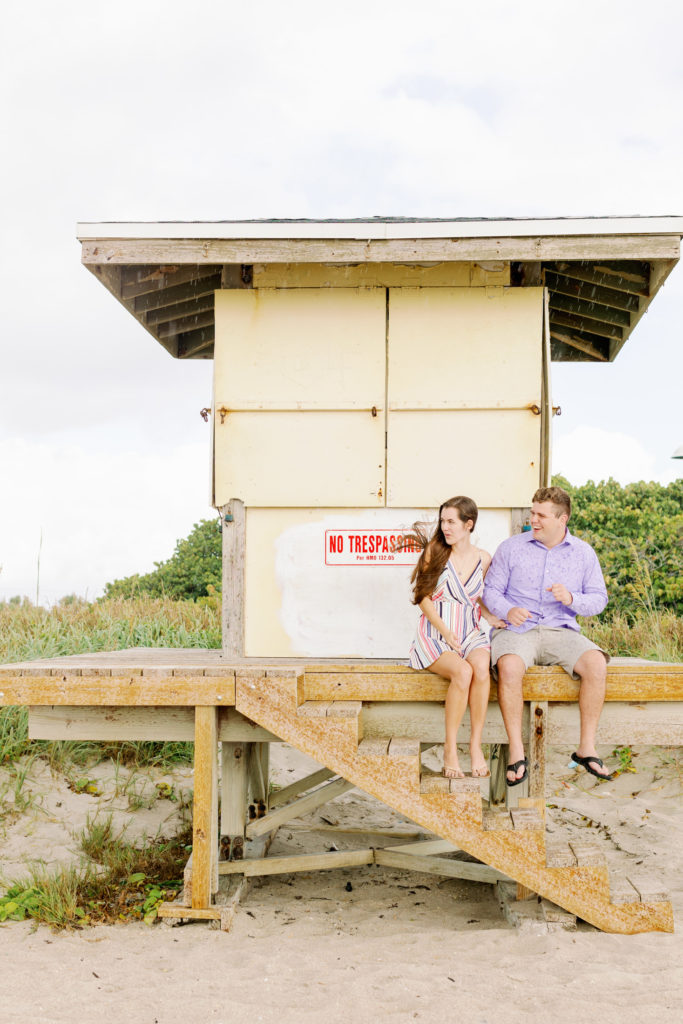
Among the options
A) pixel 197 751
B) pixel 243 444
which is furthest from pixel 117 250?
pixel 197 751

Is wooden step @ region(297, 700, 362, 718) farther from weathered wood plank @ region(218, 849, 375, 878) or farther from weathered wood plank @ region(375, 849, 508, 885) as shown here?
weathered wood plank @ region(375, 849, 508, 885)

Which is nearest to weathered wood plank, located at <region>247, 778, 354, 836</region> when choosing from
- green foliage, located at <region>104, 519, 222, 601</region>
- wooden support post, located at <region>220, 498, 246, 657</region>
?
wooden support post, located at <region>220, 498, 246, 657</region>

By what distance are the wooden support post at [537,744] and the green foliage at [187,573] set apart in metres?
10.4

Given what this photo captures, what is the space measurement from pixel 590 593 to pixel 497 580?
21.0 inches

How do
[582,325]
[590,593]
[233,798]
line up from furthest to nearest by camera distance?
[582,325]
[233,798]
[590,593]

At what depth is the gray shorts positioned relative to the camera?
533 cm

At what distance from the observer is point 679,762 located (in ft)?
30.5

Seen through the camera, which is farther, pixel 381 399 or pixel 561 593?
pixel 381 399

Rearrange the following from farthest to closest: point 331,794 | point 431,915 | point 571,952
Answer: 1. point 331,794
2. point 431,915
3. point 571,952

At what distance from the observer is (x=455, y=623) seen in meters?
5.27

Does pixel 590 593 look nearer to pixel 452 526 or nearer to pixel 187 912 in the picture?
pixel 452 526

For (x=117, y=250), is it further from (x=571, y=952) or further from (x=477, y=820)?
(x=571, y=952)

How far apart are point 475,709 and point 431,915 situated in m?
1.72

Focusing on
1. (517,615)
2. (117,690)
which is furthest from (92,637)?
(517,615)
